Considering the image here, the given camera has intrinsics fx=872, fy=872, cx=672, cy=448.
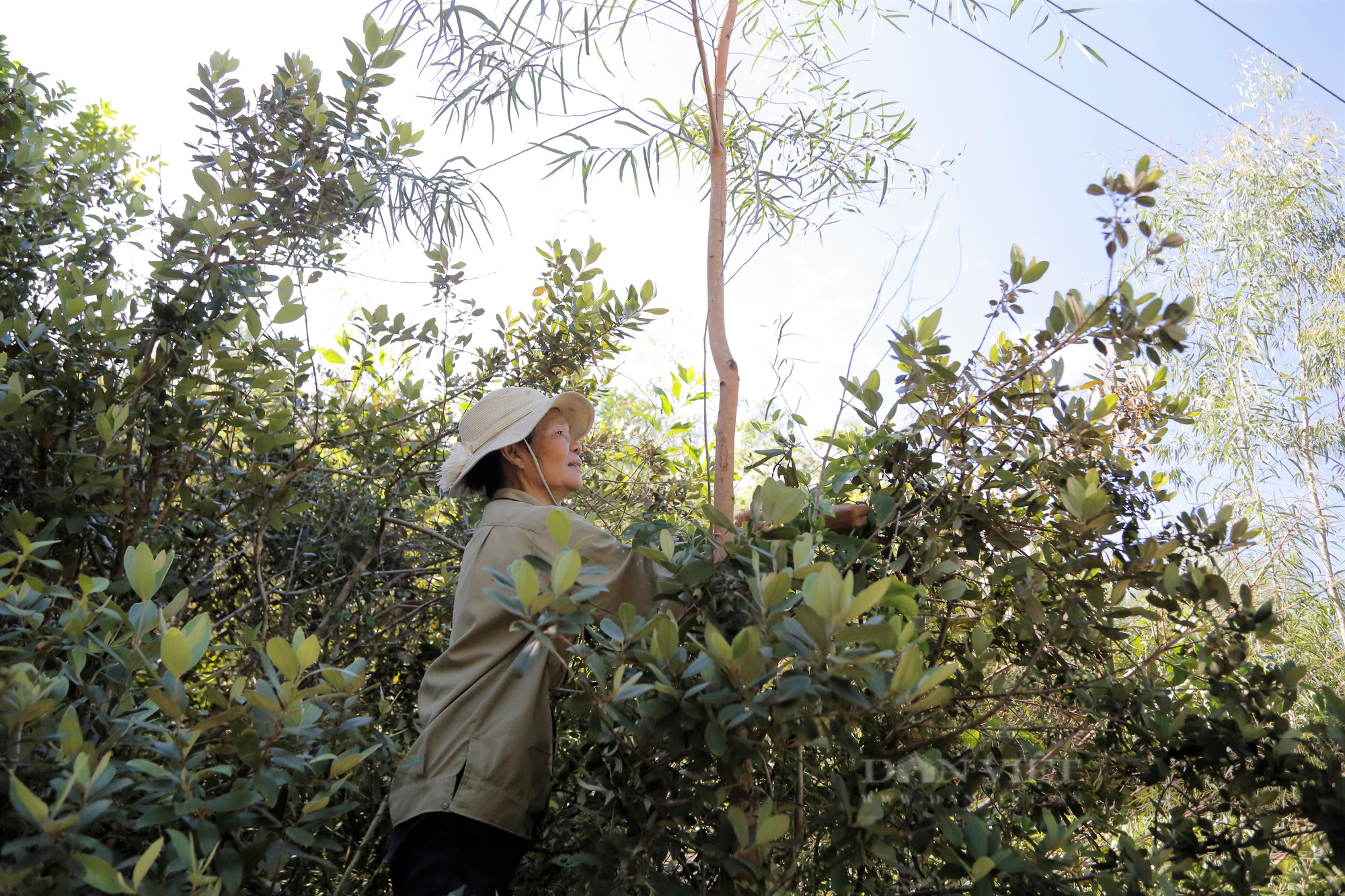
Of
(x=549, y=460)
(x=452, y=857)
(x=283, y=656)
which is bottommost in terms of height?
(x=452, y=857)

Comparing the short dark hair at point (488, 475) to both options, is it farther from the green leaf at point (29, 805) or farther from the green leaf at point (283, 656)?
the green leaf at point (29, 805)

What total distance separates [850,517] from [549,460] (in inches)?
36.0

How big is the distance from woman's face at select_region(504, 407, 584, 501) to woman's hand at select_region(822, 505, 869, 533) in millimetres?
811

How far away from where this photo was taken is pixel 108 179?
3734 mm

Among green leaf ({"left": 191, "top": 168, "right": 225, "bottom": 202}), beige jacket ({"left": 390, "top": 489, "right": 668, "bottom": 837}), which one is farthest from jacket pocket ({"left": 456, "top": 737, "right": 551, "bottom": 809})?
green leaf ({"left": 191, "top": 168, "right": 225, "bottom": 202})

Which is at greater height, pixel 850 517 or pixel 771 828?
pixel 850 517

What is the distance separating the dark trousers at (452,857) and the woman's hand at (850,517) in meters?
0.94

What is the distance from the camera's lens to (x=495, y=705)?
1.85m

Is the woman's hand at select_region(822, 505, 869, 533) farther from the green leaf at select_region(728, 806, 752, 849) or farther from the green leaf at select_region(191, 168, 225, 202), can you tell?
the green leaf at select_region(191, 168, 225, 202)

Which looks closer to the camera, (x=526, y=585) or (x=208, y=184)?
(x=526, y=585)

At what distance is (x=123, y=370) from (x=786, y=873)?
2.15 meters

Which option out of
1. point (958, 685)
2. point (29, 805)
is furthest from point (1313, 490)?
point (29, 805)

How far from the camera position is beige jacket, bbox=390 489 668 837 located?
1773 mm

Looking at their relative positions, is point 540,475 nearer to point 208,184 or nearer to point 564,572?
point 564,572
